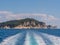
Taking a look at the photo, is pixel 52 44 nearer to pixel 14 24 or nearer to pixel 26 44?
pixel 26 44

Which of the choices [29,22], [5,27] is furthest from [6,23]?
[29,22]

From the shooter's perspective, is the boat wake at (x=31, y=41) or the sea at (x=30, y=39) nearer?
the boat wake at (x=31, y=41)

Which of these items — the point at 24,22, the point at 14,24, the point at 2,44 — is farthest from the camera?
the point at 14,24

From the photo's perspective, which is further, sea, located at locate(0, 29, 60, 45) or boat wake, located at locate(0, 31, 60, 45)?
sea, located at locate(0, 29, 60, 45)

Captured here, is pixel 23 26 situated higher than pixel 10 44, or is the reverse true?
pixel 10 44

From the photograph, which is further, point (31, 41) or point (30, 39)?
point (30, 39)

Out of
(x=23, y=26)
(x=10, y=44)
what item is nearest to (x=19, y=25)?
(x=23, y=26)

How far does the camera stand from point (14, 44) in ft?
81.6

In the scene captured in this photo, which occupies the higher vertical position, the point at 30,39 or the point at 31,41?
the point at 31,41

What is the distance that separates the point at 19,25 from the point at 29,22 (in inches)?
399

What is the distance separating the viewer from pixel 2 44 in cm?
2459

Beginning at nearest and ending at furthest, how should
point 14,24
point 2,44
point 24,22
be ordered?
point 2,44, point 24,22, point 14,24

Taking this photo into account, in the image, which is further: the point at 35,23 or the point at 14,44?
the point at 35,23

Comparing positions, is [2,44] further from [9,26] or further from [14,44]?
[9,26]
